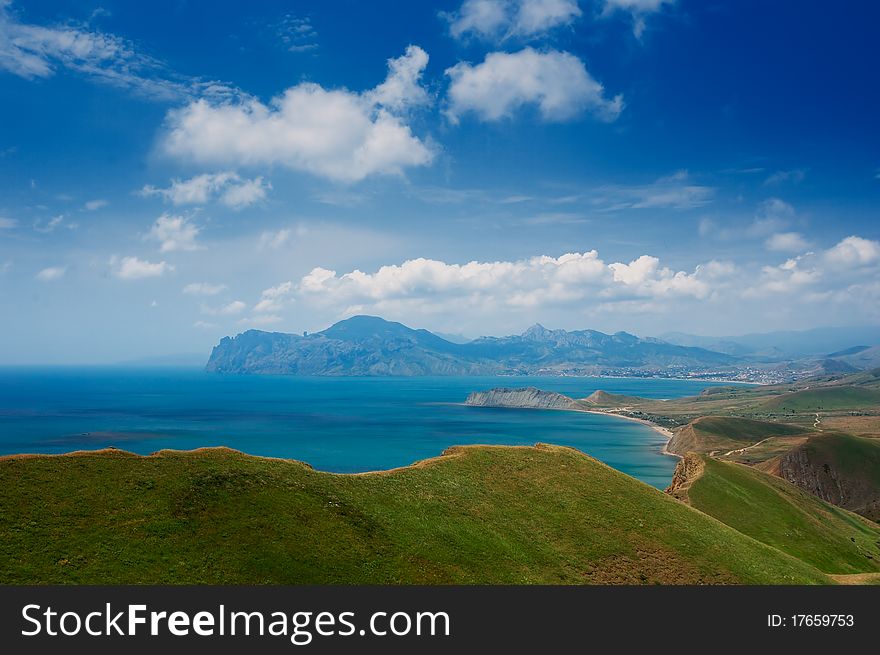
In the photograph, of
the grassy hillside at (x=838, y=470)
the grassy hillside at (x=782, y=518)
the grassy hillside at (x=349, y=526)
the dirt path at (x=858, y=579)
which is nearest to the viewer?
the grassy hillside at (x=349, y=526)

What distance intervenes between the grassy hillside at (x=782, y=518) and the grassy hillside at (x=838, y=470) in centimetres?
4838

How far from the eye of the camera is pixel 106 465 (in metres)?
40.0

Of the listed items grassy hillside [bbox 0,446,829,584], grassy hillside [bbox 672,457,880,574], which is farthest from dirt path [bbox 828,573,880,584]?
grassy hillside [bbox 672,457,880,574]

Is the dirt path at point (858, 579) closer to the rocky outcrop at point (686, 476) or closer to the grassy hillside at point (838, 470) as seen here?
the rocky outcrop at point (686, 476)

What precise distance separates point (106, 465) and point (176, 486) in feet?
17.6

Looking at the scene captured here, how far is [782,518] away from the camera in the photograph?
86.2m

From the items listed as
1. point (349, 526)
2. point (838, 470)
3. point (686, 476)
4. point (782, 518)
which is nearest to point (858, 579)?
point (782, 518)

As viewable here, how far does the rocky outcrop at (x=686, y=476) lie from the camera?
8744 cm

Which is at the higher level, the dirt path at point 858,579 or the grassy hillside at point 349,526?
the grassy hillside at point 349,526

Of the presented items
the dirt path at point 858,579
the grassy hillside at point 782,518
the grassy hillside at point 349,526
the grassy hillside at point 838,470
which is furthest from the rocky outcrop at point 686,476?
the grassy hillside at point 838,470

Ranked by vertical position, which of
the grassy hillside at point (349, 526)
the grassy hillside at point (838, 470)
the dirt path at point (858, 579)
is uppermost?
the grassy hillside at point (349, 526)

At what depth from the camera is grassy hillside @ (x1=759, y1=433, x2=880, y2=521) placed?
479 ft

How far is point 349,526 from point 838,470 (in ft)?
519

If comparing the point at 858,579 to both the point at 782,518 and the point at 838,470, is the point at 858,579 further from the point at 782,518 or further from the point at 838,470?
the point at 838,470
